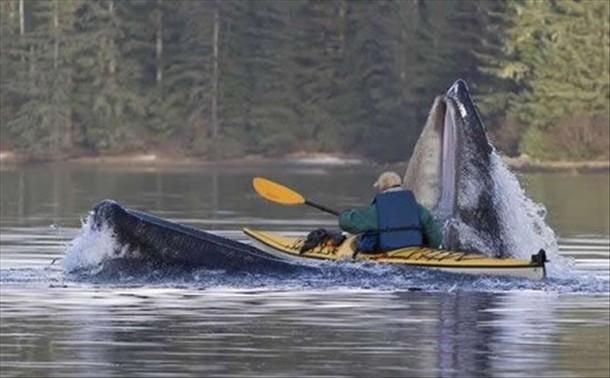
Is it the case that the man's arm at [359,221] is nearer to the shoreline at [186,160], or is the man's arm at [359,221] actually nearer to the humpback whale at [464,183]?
the humpback whale at [464,183]

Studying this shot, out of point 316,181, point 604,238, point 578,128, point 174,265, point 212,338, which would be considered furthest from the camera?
point 578,128

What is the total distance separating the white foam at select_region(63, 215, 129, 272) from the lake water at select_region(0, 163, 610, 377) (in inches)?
10.7

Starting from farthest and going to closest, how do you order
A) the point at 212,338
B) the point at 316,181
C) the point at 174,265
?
→ the point at 316,181
the point at 174,265
the point at 212,338

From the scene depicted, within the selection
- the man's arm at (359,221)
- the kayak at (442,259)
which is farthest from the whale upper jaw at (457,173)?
the man's arm at (359,221)

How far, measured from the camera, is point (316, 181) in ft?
213

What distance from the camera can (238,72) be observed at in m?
96.0

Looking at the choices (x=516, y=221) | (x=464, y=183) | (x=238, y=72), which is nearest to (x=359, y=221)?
(x=464, y=183)

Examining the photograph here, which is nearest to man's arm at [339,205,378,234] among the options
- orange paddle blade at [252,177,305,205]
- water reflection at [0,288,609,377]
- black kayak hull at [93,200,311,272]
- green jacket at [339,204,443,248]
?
green jacket at [339,204,443,248]

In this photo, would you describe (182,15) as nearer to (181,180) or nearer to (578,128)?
(578,128)

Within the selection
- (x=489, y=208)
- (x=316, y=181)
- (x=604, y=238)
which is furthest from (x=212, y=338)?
(x=316, y=181)

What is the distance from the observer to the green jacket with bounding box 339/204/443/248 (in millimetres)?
26828

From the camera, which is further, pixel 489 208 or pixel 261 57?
pixel 261 57

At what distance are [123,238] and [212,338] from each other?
6.75m

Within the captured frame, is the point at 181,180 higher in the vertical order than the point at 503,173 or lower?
lower
